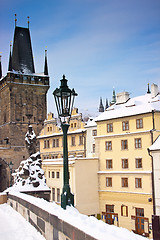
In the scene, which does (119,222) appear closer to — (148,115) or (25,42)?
(148,115)

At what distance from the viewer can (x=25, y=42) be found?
70750mm

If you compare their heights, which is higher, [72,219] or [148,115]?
[148,115]

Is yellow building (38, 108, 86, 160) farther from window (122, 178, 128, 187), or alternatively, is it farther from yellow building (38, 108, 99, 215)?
window (122, 178, 128, 187)

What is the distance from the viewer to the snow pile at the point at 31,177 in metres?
17.7

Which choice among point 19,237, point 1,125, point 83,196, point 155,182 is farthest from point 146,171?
point 1,125

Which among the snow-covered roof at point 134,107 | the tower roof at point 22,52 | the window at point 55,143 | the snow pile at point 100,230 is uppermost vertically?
the tower roof at point 22,52

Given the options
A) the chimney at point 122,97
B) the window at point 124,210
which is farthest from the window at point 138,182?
the chimney at point 122,97

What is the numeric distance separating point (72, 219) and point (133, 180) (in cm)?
2723

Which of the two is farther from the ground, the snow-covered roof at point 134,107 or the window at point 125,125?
the snow-covered roof at point 134,107

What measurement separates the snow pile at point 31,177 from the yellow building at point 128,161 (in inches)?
571

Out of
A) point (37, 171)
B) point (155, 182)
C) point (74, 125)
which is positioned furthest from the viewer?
point (74, 125)

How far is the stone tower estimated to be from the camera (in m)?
62.1

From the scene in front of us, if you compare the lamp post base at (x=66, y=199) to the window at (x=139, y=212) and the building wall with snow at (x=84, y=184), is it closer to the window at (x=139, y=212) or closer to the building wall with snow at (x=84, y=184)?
the window at (x=139, y=212)

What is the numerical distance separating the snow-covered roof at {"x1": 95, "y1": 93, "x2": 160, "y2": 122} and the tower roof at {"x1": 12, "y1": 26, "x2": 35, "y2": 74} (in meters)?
35.8
